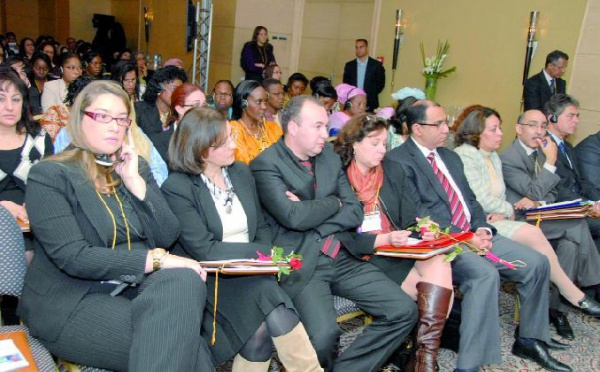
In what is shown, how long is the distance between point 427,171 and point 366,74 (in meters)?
4.94

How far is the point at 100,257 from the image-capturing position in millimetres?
1839

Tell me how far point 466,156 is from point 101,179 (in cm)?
238

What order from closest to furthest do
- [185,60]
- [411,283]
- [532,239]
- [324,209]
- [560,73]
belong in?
[324,209] < [411,283] < [532,239] < [560,73] < [185,60]

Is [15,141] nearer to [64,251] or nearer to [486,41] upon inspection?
[64,251]

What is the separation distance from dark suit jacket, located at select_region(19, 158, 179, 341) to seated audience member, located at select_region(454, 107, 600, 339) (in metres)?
2.34

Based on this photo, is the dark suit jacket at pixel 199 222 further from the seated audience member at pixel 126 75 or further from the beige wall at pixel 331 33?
the beige wall at pixel 331 33

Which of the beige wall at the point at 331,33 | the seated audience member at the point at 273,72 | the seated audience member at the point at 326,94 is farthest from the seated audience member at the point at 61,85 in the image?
the beige wall at the point at 331,33

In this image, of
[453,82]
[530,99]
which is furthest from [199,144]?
[453,82]

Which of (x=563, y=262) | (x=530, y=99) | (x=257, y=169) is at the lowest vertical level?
(x=563, y=262)

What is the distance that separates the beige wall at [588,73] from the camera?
5.72 m

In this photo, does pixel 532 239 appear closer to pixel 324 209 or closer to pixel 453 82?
pixel 324 209

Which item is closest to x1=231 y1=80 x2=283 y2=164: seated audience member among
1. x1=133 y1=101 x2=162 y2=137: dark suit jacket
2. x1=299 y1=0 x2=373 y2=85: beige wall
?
x1=133 y1=101 x2=162 y2=137: dark suit jacket

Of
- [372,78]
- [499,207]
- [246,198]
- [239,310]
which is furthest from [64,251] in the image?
[372,78]

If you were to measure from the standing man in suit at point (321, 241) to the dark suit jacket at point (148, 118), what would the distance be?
1628 millimetres
